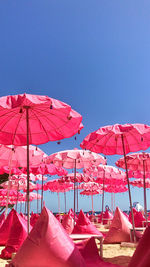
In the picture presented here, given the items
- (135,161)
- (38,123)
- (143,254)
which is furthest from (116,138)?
(143,254)

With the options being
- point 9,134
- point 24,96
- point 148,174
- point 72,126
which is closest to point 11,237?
point 9,134

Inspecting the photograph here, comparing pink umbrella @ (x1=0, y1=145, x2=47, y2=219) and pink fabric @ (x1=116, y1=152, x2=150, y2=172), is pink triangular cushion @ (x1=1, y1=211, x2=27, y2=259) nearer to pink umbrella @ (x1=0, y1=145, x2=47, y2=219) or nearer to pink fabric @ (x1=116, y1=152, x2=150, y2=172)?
pink umbrella @ (x1=0, y1=145, x2=47, y2=219)

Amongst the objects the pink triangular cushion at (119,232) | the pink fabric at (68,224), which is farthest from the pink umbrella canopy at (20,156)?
the pink triangular cushion at (119,232)

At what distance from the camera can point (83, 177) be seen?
47.9 feet

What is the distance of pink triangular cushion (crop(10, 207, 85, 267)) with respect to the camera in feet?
7.44

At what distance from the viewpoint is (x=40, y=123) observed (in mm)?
5777

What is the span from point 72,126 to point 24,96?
1747 millimetres

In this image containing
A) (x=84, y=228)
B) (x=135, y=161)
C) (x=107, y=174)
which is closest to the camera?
(x=84, y=228)

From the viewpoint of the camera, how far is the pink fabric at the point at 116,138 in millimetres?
6273

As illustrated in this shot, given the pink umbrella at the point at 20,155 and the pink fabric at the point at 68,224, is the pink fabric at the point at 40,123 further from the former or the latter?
the pink fabric at the point at 68,224

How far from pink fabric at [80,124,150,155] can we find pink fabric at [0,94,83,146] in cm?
107

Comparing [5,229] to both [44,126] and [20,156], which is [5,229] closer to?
[44,126]

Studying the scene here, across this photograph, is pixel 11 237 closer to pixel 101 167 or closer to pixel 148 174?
pixel 101 167

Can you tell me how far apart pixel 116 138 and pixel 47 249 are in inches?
216
